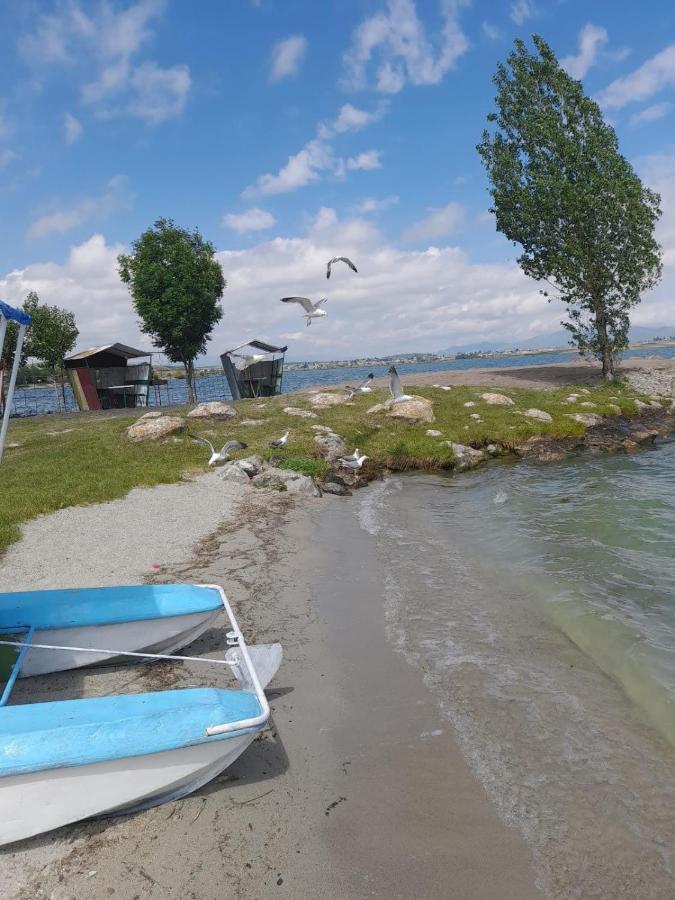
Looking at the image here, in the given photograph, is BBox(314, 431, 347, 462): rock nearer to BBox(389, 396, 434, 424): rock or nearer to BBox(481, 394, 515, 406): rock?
BBox(389, 396, 434, 424): rock

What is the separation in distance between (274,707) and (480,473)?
1619 cm

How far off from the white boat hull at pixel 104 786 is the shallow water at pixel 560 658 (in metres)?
2.80

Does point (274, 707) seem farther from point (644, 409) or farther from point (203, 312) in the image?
point (203, 312)

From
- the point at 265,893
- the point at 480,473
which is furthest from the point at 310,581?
the point at 480,473

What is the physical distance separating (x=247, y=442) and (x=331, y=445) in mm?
3624

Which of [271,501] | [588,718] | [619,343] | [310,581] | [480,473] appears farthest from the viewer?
[619,343]

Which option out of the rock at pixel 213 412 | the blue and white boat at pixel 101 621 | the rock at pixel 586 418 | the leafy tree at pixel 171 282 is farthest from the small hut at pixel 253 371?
the blue and white boat at pixel 101 621

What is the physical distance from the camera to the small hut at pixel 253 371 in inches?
1638

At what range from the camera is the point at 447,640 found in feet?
27.1

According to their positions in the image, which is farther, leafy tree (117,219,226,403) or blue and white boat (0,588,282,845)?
leafy tree (117,219,226,403)

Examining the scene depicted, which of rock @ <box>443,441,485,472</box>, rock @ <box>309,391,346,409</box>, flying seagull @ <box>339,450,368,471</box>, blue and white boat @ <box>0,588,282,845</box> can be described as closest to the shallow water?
blue and white boat @ <box>0,588,282,845</box>

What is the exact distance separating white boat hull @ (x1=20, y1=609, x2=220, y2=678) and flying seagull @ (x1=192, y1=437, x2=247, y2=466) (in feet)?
40.6

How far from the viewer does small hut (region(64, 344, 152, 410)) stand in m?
43.6

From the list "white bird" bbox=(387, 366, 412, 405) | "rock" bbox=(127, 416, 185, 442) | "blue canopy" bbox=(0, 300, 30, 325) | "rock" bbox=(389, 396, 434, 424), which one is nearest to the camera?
"blue canopy" bbox=(0, 300, 30, 325)
